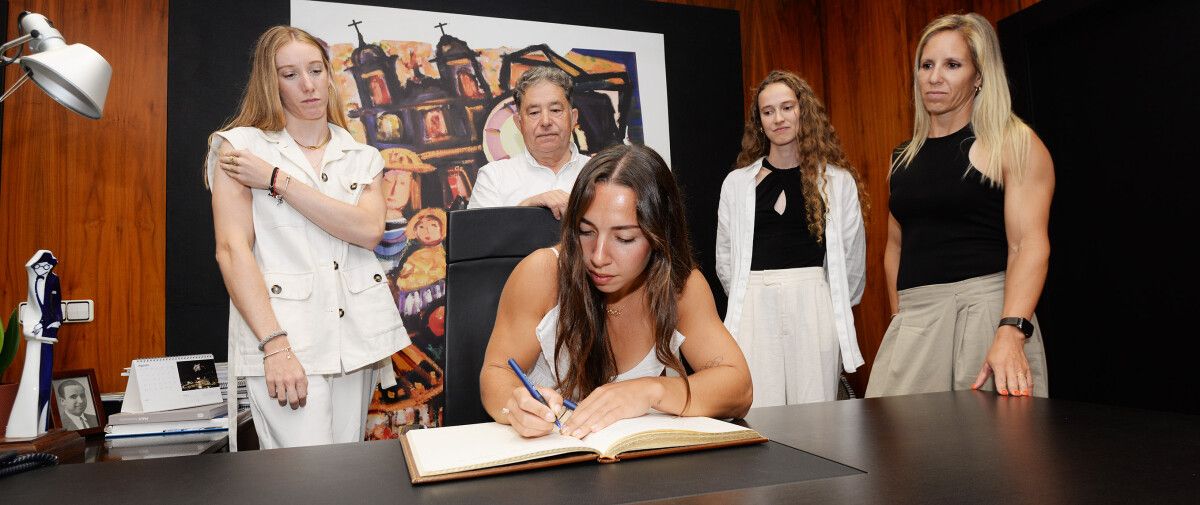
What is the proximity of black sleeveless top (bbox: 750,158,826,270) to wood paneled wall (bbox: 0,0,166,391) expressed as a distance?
239cm

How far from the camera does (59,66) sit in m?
1.60

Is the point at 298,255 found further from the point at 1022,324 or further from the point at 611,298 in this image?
the point at 1022,324

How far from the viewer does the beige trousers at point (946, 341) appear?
5.70 ft

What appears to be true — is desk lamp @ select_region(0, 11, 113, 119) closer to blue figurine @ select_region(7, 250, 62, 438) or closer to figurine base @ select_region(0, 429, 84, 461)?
blue figurine @ select_region(7, 250, 62, 438)

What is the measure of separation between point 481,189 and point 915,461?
2091mm

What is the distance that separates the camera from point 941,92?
194 centimetres

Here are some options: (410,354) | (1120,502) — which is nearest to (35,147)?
(410,354)

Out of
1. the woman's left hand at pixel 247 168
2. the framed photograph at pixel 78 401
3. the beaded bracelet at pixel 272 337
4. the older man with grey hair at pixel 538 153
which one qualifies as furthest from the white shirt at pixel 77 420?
the older man with grey hair at pixel 538 153

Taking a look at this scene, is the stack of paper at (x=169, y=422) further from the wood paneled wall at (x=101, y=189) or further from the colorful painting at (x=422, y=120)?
the wood paneled wall at (x=101, y=189)

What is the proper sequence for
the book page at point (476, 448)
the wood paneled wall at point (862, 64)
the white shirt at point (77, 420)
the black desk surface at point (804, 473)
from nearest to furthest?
the black desk surface at point (804, 473)
the book page at point (476, 448)
the white shirt at point (77, 420)
the wood paneled wall at point (862, 64)

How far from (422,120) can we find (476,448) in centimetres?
262

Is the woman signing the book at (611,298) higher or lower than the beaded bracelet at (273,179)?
lower

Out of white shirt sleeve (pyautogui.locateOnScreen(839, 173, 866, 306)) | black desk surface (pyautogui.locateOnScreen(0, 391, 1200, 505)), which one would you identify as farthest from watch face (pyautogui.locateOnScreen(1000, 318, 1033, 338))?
white shirt sleeve (pyautogui.locateOnScreen(839, 173, 866, 306))

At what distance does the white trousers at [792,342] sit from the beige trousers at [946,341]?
0.70m
